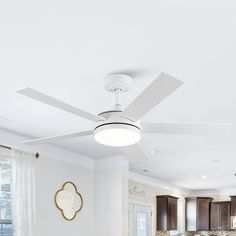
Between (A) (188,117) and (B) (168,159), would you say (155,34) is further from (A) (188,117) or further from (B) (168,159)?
(B) (168,159)

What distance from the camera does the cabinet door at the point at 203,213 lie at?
10023 millimetres

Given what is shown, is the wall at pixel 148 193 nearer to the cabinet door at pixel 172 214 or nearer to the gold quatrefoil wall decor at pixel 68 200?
the cabinet door at pixel 172 214

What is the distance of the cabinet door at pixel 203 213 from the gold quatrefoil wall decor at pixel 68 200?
491 centimetres

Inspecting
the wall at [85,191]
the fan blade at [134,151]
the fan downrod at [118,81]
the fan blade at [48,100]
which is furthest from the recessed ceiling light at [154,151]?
the fan blade at [48,100]

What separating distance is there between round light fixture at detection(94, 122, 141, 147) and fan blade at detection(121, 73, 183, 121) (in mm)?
84

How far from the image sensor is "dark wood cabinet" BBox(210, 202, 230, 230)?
9.85 m

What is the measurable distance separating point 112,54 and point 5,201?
110 inches

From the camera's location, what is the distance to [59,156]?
580 cm

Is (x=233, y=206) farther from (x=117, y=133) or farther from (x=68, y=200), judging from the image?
(x=117, y=133)

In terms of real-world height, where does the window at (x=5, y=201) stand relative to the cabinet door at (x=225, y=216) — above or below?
above

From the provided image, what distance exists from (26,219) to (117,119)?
8.39 feet

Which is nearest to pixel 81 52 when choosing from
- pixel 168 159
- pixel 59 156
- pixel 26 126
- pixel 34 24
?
pixel 34 24

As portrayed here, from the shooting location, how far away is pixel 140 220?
317 inches

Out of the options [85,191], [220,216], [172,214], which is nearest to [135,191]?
[172,214]
